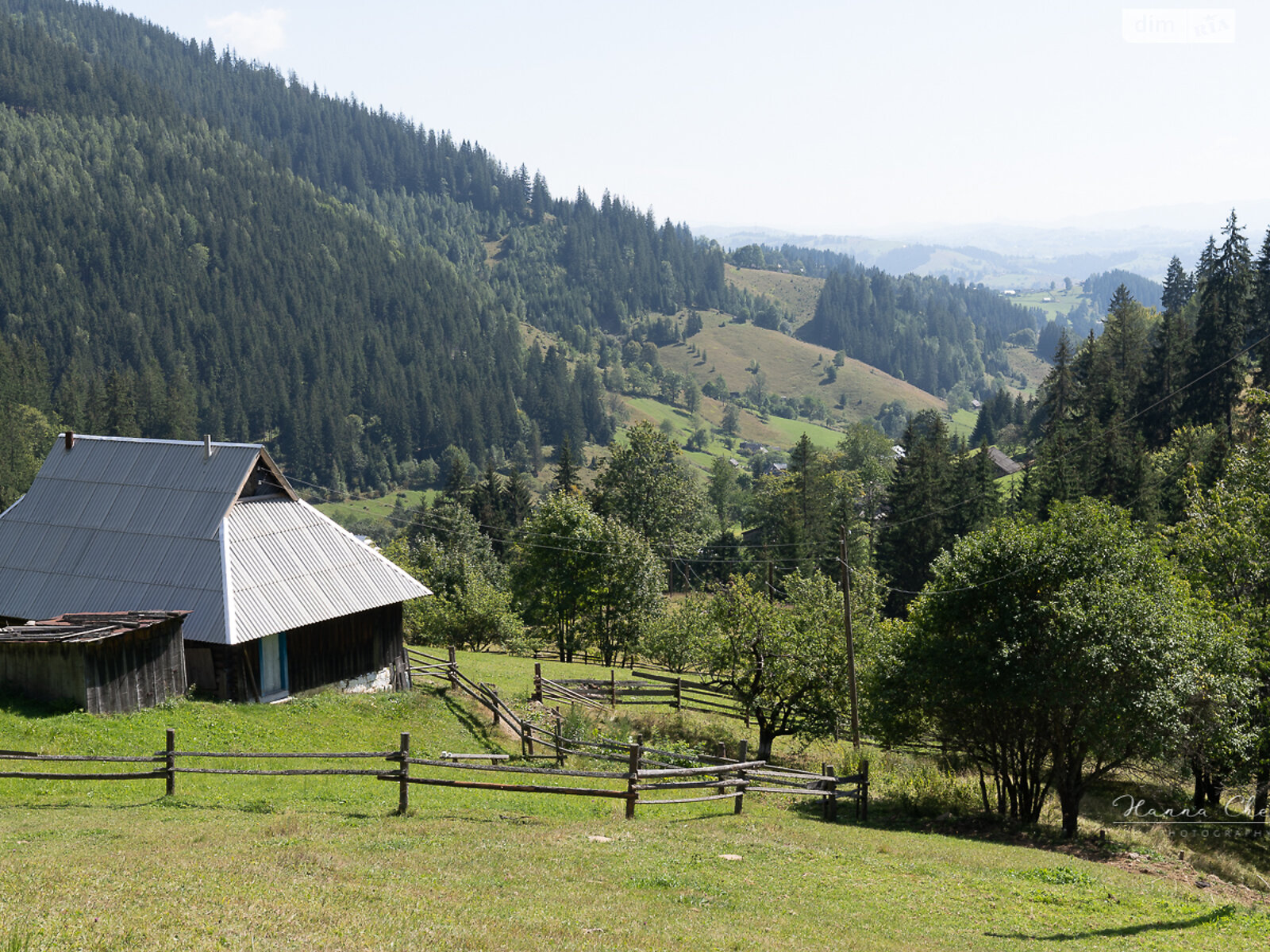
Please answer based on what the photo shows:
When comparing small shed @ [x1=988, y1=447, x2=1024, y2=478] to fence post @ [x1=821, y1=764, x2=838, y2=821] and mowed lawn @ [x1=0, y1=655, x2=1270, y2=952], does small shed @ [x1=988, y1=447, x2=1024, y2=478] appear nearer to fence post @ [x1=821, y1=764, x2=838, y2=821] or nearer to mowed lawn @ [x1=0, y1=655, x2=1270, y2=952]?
fence post @ [x1=821, y1=764, x2=838, y2=821]

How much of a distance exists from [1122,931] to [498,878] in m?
9.64

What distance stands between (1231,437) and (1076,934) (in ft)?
196

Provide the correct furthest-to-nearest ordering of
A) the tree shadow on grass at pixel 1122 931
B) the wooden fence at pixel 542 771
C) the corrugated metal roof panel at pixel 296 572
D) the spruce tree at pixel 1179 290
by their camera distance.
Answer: the spruce tree at pixel 1179 290 → the corrugated metal roof panel at pixel 296 572 → the wooden fence at pixel 542 771 → the tree shadow on grass at pixel 1122 931

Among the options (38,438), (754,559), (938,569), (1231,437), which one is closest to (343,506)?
(38,438)

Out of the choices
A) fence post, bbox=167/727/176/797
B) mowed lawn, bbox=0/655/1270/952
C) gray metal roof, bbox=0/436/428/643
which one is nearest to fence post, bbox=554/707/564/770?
mowed lawn, bbox=0/655/1270/952

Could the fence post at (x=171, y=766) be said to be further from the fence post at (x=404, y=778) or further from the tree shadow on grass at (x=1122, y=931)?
the tree shadow on grass at (x=1122, y=931)

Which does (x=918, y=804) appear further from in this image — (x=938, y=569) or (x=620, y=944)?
(x=620, y=944)

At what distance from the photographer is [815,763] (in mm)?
32375

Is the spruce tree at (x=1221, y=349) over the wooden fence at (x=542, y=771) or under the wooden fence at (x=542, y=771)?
over

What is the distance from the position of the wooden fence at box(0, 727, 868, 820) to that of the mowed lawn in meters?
0.48

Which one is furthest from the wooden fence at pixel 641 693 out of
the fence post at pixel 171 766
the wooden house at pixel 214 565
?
the fence post at pixel 171 766

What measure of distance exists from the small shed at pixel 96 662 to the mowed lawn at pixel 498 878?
1.17m

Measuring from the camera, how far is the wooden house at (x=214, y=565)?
28406 mm

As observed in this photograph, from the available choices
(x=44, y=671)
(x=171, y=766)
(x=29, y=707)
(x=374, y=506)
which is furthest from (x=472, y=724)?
(x=374, y=506)
